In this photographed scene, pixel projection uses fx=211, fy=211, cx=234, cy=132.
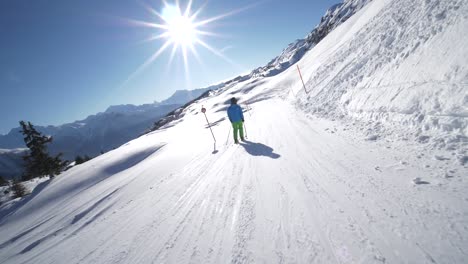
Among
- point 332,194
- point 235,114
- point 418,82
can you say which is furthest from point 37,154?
point 418,82

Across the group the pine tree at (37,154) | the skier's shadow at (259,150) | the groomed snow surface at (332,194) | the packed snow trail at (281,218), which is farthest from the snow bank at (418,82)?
the pine tree at (37,154)

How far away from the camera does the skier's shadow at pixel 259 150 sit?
25.2ft

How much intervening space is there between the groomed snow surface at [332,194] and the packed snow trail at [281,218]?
2cm

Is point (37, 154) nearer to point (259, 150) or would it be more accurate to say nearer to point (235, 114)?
point (235, 114)

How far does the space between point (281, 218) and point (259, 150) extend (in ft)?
15.2

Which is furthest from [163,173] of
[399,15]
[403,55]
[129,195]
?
[399,15]

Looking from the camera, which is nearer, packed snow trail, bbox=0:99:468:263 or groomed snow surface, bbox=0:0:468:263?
packed snow trail, bbox=0:99:468:263

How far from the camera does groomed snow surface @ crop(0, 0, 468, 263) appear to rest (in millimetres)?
3162

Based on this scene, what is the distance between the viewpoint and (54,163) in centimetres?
3466

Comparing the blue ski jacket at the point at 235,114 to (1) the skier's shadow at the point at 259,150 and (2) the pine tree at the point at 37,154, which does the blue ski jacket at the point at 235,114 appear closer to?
(1) the skier's shadow at the point at 259,150

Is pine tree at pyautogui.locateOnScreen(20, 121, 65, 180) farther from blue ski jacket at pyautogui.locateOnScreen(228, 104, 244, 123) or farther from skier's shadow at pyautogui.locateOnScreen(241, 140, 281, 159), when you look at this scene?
skier's shadow at pyautogui.locateOnScreen(241, 140, 281, 159)

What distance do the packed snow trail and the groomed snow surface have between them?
2 cm

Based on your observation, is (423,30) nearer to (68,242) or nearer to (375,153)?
(375,153)

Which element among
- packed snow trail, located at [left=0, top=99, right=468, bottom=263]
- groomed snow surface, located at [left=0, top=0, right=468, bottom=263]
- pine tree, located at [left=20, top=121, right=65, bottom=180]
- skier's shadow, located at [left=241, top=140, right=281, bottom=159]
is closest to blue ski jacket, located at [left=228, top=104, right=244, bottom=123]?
skier's shadow, located at [left=241, top=140, right=281, bottom=159]
